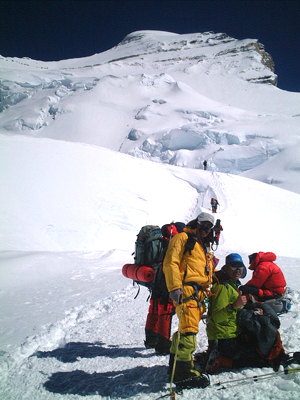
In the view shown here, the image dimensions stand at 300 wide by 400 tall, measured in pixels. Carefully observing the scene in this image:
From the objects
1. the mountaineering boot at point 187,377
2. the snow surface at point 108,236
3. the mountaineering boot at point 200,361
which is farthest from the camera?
the snow surface at point 108,236

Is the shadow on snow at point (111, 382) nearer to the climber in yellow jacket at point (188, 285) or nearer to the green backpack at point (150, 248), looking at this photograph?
the climber in yellow jacket at point (188, 285)

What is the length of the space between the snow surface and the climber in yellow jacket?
175 mm

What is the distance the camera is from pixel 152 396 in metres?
2.33

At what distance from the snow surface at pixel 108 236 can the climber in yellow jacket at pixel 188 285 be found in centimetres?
18

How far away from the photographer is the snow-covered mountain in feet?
88.6

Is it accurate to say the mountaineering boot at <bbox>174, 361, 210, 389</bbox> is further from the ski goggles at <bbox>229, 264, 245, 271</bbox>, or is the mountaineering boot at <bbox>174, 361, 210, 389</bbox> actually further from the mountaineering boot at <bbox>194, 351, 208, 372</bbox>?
the ski goggles at <bbox>229, 264, 245, 271</bbox>

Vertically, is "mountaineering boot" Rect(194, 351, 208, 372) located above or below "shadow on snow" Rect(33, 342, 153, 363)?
above

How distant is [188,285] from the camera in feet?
8.07

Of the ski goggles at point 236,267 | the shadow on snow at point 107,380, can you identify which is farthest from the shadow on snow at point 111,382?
the ski goggles at point 236,267

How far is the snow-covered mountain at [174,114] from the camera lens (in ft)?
88.6

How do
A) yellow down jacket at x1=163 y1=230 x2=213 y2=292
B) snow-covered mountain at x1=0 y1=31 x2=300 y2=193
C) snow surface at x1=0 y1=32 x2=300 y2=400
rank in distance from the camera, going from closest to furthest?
yellow down jacket at x1=163 y1=230 x2=213 y2=292 → snow surface at x1=0 y1=32 x2=300 y2=400 → snow-covered mountain at x1=0 y1=31 x2=300 y2=193

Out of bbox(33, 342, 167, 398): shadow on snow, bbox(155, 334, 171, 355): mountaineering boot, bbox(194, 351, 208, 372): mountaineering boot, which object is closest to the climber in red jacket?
bbox(194, 351, 208, 372): mountaineering boot

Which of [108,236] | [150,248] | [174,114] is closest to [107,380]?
[150,248]

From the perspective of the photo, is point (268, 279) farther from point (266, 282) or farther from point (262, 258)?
point (262, 258)
